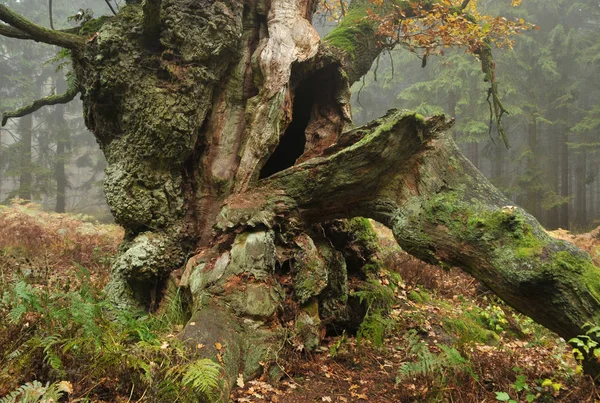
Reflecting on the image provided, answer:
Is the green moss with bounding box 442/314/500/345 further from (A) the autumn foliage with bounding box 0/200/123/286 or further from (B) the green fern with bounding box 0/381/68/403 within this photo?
(A) the autumn foliage with bounding box 0/200/123/286

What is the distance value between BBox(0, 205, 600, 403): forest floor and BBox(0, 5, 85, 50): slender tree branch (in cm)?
289

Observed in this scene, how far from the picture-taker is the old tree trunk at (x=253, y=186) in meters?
3.80

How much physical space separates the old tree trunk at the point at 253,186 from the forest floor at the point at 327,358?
379mm

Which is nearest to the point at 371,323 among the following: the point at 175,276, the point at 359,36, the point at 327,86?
the point at 175,276

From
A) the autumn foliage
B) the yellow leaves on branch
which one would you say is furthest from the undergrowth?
the yellow leaves on branch

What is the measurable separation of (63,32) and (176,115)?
1.97 metres

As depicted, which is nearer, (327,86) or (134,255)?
(134,255)

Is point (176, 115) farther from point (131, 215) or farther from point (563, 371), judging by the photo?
point (563, 371)

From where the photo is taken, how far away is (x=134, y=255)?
454 cm

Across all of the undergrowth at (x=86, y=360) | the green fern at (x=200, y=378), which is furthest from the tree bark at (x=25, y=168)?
the green fern at (x=200, y=378)

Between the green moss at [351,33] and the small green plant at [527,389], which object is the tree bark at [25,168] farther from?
the small green plant at [527,389]

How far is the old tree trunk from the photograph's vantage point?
3797 mm

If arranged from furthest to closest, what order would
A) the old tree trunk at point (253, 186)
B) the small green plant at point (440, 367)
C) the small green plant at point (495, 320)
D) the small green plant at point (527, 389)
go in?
1. the small green plant at point (495, 320)
2. the old tree trunk at point (253, 186)
3. the small green plant at point (440, 367)
4. the small green plant at point (527, 389)

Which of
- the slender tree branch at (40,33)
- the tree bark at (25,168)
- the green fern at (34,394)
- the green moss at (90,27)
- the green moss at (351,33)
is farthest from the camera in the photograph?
the tree bark at (25,168)
